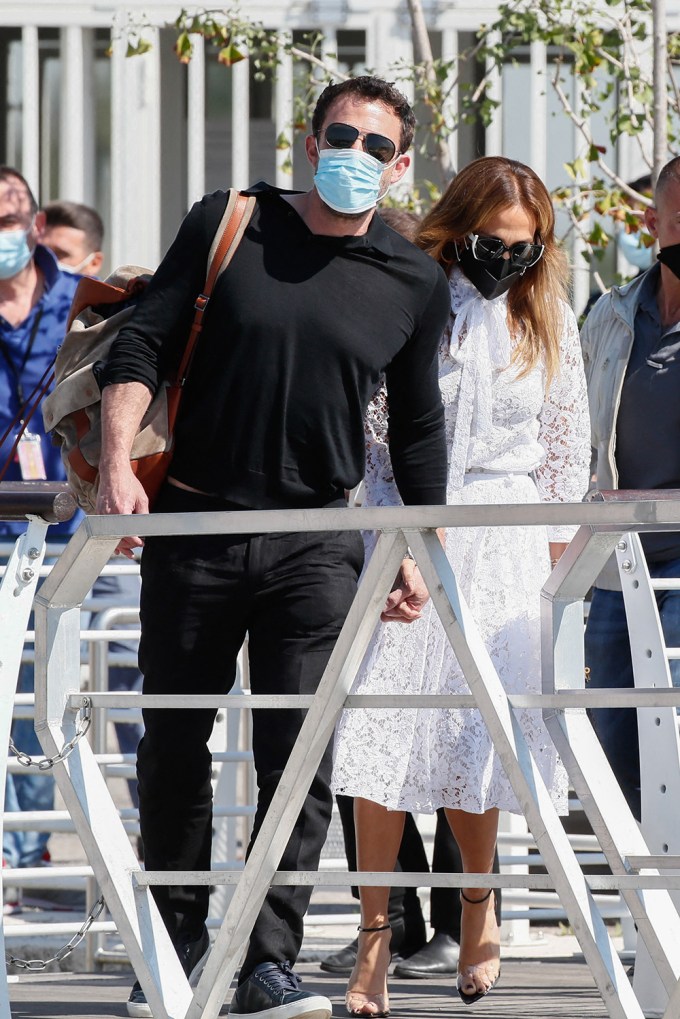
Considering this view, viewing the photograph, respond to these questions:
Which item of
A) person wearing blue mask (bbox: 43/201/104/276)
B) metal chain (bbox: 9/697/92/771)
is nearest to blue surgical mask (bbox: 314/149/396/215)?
metal chain (bbox: 9/697/92/771)

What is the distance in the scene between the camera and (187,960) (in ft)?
11.3

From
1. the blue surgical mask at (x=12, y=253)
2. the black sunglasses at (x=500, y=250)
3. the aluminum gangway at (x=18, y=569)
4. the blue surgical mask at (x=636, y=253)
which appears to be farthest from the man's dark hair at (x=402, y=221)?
the blue surgical mask at (x=636, y=253)

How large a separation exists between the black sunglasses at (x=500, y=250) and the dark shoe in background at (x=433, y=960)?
1777 mm

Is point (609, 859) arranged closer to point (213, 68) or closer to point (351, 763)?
point (351, 763)

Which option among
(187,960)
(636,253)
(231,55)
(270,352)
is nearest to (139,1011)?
(187,960)

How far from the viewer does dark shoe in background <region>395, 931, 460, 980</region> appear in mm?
4312

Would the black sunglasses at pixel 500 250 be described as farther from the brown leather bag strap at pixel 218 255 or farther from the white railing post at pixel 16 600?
the white railing post at pixel 16 600

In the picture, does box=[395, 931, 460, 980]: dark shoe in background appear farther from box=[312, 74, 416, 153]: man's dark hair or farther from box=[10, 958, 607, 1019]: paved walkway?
box=[312, 74, 416, 153]: man's dark hair

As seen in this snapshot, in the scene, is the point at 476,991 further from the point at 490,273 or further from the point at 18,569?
the point at 490,273

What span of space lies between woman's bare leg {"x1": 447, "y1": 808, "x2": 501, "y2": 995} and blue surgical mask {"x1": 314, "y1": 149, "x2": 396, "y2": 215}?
1.41 meters

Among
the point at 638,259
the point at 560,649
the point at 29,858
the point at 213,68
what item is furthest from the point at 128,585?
the point at 213,68

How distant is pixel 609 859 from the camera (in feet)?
8.82

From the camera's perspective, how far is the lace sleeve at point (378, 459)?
12.7 feet

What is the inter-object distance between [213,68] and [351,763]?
24.3 feet
